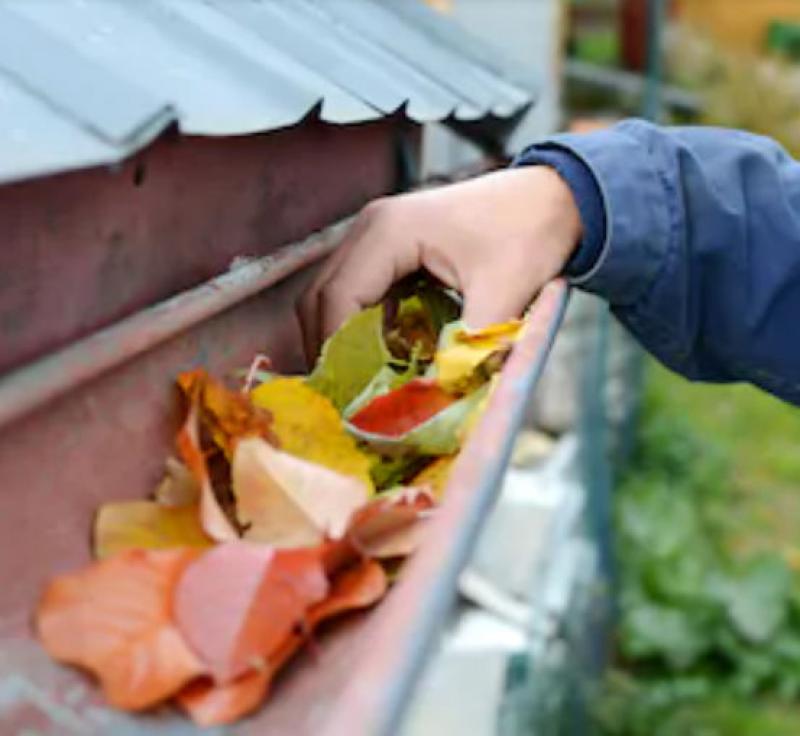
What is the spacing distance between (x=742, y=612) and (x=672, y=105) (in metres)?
6.78

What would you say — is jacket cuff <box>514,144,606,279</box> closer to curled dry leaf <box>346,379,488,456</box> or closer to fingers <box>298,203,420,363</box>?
fingers <box>298,203,420,363</box>

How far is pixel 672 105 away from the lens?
10.5 m

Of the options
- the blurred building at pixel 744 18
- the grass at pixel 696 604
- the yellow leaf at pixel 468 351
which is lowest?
the grass at pixel 696 604

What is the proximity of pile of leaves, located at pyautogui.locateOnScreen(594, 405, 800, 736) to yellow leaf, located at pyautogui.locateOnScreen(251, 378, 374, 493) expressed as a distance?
328 centimetres

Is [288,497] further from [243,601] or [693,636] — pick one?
[693,636]

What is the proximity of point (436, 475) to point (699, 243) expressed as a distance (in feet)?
2.17

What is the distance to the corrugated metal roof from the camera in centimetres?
77

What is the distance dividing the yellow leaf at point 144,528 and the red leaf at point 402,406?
0.16m

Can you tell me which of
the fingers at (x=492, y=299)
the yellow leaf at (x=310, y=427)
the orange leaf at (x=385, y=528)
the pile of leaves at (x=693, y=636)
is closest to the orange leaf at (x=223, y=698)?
the orange leaf at (x=385, y=528)

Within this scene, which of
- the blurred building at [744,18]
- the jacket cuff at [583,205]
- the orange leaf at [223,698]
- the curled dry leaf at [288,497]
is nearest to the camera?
the orange leaf at [223,698]

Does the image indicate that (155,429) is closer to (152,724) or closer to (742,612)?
(152,724)

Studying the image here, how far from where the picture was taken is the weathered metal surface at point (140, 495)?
23.0 inches

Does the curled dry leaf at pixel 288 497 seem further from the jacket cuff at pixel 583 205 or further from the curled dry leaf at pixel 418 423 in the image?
the jacket cuff at pixel 583 205

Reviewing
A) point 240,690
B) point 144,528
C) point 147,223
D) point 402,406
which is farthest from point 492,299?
point 240,690
